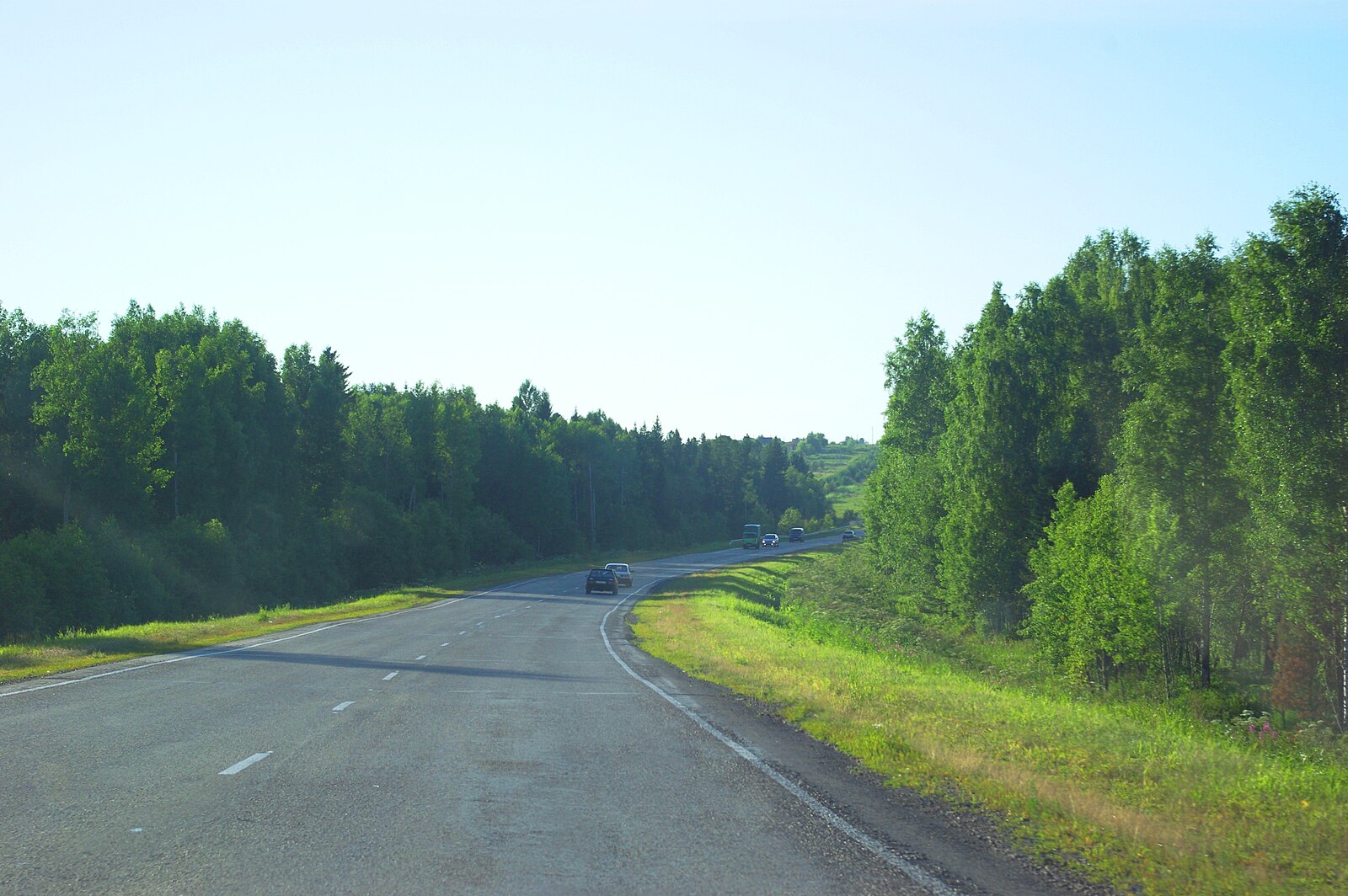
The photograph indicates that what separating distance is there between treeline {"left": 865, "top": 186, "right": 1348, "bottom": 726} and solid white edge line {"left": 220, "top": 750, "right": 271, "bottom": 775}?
83.4 feet

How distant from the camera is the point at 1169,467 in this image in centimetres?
3394

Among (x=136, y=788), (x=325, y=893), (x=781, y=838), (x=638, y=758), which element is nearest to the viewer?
(x=325, y=893)

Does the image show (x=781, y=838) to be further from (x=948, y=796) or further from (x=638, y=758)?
(x=638, y=758)

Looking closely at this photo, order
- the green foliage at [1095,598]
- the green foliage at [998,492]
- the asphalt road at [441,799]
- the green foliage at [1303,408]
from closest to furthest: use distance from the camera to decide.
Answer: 1. the asphalt road at [441,799]
2. the green foliage at [1303,408]
3. the green foliage at [1095,598]
4. the green foliage at [998,492]

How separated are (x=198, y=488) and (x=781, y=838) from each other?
253ft

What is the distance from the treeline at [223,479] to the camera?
57688 mm

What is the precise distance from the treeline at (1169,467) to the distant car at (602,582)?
21009 mm

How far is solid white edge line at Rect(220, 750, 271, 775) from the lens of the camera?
999 centimetres

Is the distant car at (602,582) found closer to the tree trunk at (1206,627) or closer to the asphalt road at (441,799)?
the tree trunk at (1206,627)

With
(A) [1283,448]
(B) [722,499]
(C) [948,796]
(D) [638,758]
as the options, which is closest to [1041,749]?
(C) [948,796]

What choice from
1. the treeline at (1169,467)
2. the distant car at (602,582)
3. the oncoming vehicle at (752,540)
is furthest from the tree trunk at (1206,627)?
the oncoming vehicle at (752,540)

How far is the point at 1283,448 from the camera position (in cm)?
2827

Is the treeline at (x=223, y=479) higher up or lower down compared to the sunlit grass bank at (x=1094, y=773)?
higher up

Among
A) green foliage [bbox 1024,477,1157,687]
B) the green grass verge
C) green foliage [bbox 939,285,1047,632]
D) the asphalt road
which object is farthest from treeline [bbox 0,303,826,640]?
green foliage [bbox 939,285,1047,632]
